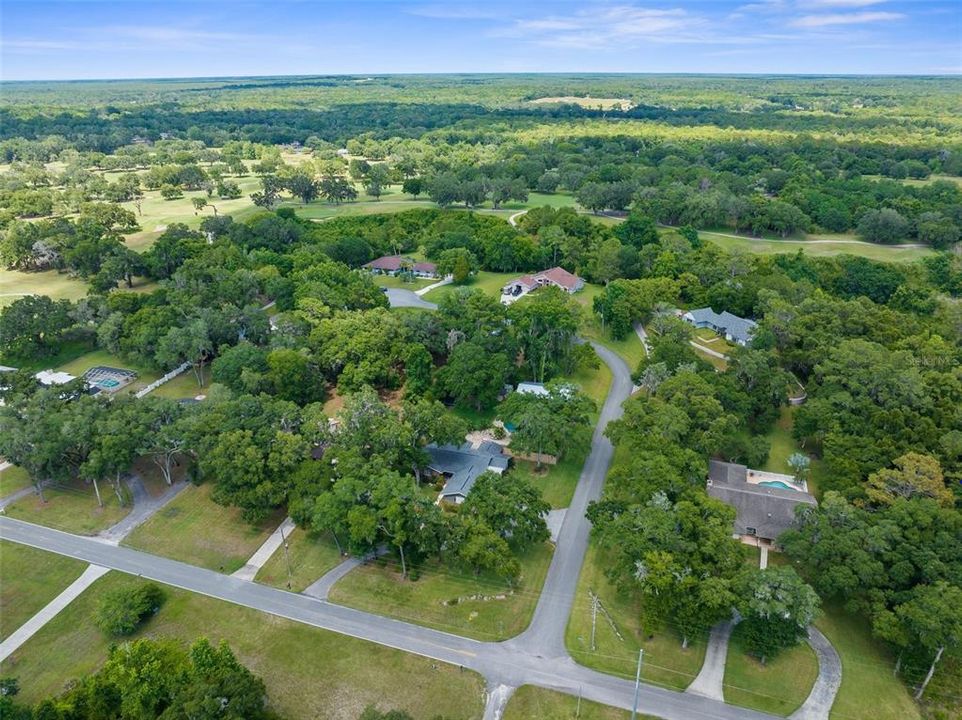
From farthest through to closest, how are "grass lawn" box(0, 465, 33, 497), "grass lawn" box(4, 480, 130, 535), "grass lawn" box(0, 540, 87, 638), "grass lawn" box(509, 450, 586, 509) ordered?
"grass lawn" box(0, 465, 33, 497)
"grass lawn" box(509, 450, 586, 509)
"grass lawn" box(4, 480, 130, 535)
"grass lawn" box(0, 540, 87, 638)

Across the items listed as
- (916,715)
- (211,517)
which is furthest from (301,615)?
(916,715)

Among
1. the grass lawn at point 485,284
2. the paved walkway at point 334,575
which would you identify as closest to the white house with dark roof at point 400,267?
the grass lawn at point 485,284

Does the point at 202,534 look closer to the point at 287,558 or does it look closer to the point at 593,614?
the point at 287,558

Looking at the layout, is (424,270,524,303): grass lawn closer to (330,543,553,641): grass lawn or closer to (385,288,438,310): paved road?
(385,288,438,310): paved road

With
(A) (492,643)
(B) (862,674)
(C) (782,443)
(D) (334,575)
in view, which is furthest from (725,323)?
(D) (334,575)

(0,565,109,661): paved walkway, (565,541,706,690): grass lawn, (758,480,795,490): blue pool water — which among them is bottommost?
(0,565,109,661): paved walkway

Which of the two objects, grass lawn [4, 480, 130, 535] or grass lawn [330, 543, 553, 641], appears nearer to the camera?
grass lawn [330, 543, 553, 641]

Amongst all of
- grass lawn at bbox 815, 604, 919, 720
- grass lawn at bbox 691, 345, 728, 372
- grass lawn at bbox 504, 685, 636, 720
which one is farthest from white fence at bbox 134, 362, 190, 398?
grass lawn at bbox 815, 604, 919, 720
